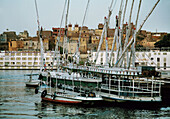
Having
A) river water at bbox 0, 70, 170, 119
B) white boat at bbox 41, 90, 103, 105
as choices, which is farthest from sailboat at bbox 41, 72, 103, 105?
river water at bbox 0, 70, 170, 119

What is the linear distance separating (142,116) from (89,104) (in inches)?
312

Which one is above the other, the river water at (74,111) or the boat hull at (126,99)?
the boat hull at (126,99)

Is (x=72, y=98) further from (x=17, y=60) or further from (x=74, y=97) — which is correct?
(x=17, y=60)

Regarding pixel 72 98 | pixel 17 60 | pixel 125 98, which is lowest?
pixel 72 98

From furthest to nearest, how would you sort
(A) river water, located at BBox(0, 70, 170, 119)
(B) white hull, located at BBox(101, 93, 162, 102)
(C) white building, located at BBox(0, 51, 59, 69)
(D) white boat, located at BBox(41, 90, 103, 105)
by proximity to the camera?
(C) white building, located at BBox(0, 51, 59, 69), (D) white boat, located at BBox(41, 90, 103, 105), (B) white hull, located at BBox(101, 93, 162, 102), (A) river water, located at BBox(0, 70, 170, 119)

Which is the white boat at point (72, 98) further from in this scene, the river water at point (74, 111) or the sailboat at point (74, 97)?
the river water at point (74, 111)

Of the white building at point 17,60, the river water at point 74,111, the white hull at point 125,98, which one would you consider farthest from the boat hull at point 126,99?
the white building at point 17,60

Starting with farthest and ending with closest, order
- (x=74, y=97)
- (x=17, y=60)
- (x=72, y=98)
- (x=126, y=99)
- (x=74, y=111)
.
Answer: (x=17, y=60) < (x=72, y=98) < (x=74, y=97) < (x=126, y=99) < (x=74, y=111)

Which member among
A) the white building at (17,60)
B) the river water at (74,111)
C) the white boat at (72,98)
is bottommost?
the river water at (74,111)

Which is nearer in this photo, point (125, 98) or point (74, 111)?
point (74, 111)

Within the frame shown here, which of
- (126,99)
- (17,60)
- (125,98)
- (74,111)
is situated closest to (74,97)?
(74,111)

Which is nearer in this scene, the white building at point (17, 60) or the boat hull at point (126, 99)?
the boat hull at point (126, 99)

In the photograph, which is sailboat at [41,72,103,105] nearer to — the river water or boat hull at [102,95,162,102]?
the river water

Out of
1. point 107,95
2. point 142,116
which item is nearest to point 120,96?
point 107,95
